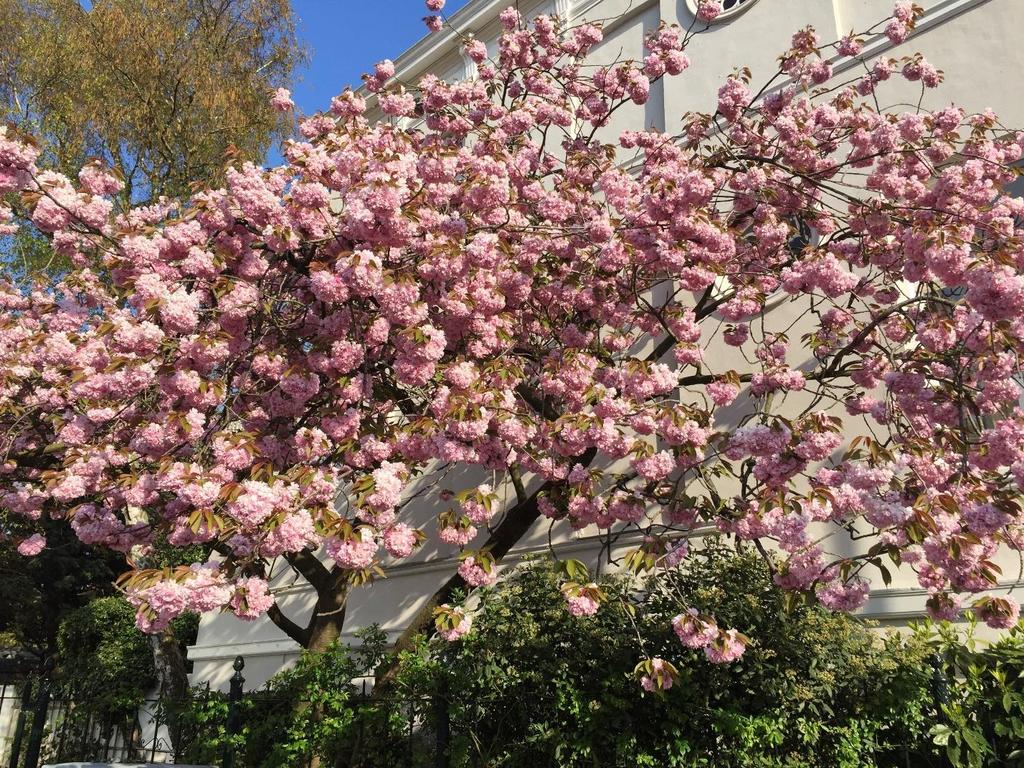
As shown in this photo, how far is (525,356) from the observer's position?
713 cm

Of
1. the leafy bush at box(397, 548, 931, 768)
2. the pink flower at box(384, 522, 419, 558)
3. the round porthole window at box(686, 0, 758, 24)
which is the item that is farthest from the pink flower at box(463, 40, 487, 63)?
the pink flower at box(384, 522, 419, 558)

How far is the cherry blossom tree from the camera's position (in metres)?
4.64

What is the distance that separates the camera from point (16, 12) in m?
14.0

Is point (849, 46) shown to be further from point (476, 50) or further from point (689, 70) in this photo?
point (476, 50)

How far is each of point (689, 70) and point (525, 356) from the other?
571cm

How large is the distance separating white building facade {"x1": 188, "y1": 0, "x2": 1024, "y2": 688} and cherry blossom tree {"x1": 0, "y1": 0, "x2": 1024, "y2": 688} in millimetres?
504

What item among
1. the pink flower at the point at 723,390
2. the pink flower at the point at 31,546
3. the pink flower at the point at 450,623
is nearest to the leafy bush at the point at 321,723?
the pink flower at the point at 450,623

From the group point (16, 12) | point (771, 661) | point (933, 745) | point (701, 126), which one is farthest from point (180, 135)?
point (933, 745)

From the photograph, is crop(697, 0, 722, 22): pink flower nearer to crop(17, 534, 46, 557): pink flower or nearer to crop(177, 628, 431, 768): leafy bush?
crop(177, 628, 431, 768): leafy bush

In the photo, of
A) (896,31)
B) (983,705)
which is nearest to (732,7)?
(896,31)

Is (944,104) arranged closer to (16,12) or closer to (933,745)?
(933,745)

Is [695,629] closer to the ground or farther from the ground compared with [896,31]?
closer to the ground

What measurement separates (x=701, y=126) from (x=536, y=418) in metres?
4.00

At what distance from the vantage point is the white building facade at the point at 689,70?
7730mm
